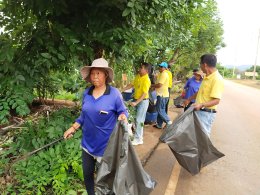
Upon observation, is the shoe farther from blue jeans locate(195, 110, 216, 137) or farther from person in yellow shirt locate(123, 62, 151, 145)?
blue jeans locate(195, 110, 216, 137)

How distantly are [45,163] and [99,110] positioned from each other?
1.51 metres

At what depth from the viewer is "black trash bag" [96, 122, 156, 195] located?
125 inches

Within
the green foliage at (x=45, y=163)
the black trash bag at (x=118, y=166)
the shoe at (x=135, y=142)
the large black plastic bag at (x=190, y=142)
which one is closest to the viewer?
the black trash bag at (x=118, y=166)

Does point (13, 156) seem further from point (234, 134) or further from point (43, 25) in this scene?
point (234, 134)

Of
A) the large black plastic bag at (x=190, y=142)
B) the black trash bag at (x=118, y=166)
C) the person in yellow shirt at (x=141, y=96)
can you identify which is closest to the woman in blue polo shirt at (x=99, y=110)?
the black trash bag at (x=118, y=166)

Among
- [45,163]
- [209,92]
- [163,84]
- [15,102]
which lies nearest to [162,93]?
[163,84]

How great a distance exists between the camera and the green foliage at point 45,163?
3.95m

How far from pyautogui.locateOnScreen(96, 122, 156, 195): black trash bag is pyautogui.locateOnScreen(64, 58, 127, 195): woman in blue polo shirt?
22cm

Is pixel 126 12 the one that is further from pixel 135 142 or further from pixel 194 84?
pixel 194 84

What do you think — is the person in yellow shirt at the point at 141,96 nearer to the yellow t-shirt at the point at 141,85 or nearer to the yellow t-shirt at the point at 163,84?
the yellow t-shirt at the point at 141,85

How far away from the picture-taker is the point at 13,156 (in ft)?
14.7

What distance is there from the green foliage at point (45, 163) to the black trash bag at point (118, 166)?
3.07 ft

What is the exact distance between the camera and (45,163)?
4.31m

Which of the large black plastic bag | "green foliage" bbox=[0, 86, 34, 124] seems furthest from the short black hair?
"green foliage" bbox=[0, 86, 34, 124]
